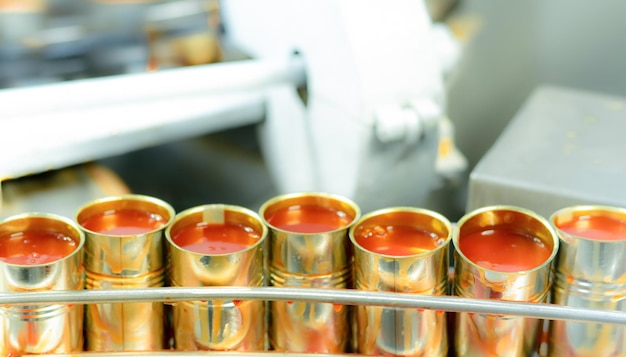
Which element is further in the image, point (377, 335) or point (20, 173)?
point (20, 173)

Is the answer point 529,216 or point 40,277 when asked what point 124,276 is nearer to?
point 40,277

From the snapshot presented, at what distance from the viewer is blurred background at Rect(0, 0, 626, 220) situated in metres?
0.90

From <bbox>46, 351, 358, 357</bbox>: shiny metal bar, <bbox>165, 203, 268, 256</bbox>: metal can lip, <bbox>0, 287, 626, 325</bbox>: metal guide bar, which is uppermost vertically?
<bbox>165, 203, 268, 256</bbox>: metal can lip

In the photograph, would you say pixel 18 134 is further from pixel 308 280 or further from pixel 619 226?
pixel 619 226

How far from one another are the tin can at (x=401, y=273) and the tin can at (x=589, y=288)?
0.08m

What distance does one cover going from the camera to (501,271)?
1.88 feet

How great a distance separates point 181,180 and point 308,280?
26.4 inches

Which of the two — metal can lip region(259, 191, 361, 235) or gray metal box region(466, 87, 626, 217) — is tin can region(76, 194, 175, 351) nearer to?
metal can lip region(259, 191, 361, 235)

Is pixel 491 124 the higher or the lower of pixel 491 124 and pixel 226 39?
the lower

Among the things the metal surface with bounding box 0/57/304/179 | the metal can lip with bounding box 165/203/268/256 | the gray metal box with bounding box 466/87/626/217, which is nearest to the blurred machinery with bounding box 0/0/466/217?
the metal surface with bounding box 0/57/304/179

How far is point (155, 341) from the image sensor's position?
2.02 ft

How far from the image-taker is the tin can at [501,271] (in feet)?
1.88

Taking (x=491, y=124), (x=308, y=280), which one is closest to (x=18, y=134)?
(x=308, y=280)

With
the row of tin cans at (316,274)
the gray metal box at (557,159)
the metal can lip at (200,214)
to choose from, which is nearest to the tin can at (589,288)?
the row of tin cans at (316,274)
